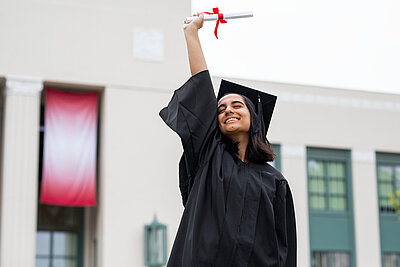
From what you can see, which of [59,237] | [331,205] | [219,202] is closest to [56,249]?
[59,237]

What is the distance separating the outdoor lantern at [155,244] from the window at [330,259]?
471 centimetres

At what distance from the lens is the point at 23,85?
60.4 ft

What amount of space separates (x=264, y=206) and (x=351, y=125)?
18436 mm

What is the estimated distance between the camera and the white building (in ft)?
60.2

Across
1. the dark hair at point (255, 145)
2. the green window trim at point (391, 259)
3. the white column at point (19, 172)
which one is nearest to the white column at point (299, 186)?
the green window trim at point (391, 259)

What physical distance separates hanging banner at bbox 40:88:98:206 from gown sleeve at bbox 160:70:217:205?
48.7 feet

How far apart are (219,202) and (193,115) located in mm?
470

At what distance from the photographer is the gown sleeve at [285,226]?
413cm

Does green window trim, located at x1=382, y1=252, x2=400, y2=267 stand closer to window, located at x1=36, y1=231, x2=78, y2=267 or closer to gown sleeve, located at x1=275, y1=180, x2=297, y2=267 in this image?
window, located at x1=36, y1=231, x2=78, y2=267

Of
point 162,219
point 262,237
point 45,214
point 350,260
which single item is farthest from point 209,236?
point 350,260

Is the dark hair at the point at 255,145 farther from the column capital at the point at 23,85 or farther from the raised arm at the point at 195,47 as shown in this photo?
the column capital at the point at 23,85

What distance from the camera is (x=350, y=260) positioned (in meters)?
21.8

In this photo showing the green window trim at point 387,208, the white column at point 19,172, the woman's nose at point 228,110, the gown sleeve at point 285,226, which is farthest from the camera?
the green window trim at point 387,208

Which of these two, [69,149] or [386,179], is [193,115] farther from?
[386,179]
